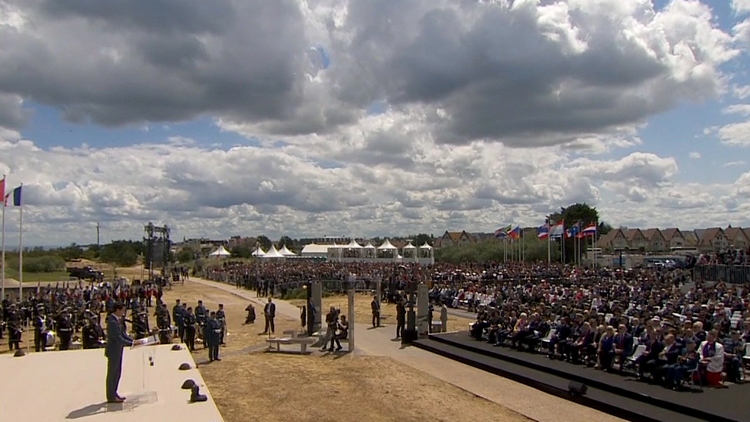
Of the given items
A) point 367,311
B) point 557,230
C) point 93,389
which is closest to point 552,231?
point 557,230

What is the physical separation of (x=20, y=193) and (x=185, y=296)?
64.8 feet

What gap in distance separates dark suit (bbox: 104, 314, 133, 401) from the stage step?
8.54 m

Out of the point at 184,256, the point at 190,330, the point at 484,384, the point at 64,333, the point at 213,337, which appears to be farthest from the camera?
the point at 184,256

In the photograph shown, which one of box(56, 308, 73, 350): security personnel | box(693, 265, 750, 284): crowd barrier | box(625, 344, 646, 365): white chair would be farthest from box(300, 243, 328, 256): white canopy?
box(625, 344, 646, 365): white chair

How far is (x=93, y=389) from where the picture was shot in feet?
32.4

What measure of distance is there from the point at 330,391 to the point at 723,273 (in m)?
29.0

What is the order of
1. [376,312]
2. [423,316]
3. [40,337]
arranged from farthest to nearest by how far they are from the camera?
1. [376,312]
2. [423,316]
3. [40,337]

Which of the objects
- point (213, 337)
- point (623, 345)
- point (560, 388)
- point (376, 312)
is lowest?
point (560, 388)

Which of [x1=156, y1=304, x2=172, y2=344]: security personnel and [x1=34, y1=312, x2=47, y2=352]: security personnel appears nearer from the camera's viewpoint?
[x1=34, y1=312, x2=47, y2=352]: security personnel

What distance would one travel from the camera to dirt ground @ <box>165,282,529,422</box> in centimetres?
1187

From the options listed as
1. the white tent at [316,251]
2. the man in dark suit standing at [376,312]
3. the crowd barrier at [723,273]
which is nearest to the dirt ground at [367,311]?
the man in dark suit standing at [376,312]

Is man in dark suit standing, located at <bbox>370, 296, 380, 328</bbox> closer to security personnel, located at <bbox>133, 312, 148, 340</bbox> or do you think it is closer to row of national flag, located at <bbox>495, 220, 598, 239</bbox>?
security personnel, located at <bbox>133, 312, 148, 340</bbox>

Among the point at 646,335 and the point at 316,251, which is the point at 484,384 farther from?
the point at 316,251

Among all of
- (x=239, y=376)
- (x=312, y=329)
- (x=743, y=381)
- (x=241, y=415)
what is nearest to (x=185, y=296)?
(x=312, y=329)
